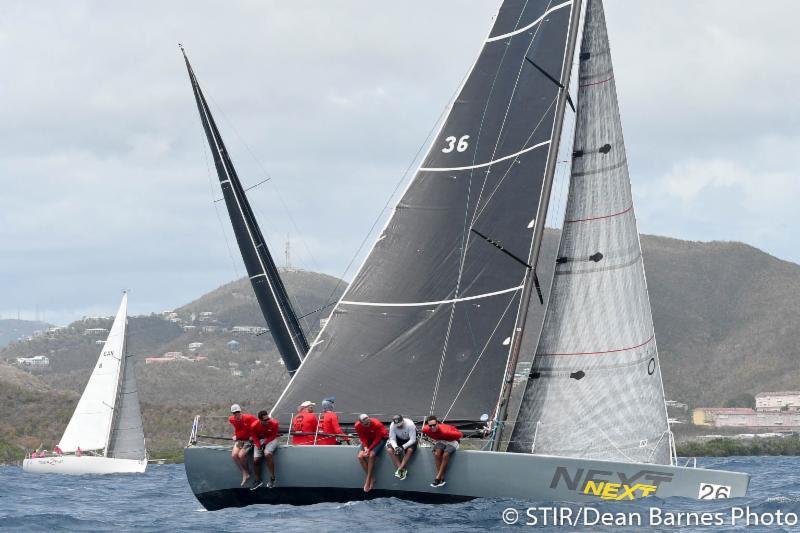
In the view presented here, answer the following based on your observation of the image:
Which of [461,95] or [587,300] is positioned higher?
[461,95]

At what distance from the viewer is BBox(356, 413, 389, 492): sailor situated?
20.9 metres

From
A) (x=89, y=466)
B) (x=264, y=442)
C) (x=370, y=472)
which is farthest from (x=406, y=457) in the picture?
(x=89, y=466)

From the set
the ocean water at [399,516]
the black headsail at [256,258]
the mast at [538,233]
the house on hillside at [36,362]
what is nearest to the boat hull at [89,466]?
the black headsail at [256,258]

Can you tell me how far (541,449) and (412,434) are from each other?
7.86 ft

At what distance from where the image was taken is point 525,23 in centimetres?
2458

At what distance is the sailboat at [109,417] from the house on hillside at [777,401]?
8150 cm

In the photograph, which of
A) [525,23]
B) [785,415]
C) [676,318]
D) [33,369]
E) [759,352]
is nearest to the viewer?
[525,23]

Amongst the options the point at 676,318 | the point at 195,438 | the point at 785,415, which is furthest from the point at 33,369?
the point at 195,438

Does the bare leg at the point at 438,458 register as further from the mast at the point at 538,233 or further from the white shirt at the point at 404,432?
the mast at the point at 538,233

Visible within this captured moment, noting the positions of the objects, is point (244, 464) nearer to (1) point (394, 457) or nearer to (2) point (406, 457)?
(1) point (394, 457)

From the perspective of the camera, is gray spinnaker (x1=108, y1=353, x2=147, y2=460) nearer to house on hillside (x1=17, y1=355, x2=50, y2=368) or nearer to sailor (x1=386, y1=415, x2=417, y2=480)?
sailor (x1=386, y1=415, x2=417, y2=480)

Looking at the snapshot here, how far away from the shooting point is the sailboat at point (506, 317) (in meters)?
21.2

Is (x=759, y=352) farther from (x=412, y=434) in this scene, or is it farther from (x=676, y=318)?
(x=412, y=434)

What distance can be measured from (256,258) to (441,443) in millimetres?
17086
